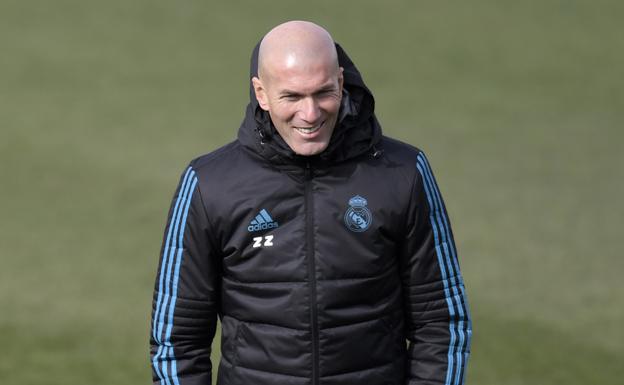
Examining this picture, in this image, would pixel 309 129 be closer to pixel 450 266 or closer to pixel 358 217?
pixel 358 217

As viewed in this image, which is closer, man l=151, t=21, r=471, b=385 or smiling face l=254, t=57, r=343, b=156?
smiling face l=254, t=57, r=343, b=156

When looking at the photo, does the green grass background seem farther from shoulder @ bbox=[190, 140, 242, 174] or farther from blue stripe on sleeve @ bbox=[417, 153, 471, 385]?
shoulder @ bbox=[190, 140, 242, 174]

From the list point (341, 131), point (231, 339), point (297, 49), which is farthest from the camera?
point (231, 339)

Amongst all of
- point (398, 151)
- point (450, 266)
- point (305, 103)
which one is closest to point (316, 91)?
point (305, 103)

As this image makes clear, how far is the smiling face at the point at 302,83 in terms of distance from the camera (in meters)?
3.38

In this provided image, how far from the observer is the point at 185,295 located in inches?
141

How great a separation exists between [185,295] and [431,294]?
645 mm

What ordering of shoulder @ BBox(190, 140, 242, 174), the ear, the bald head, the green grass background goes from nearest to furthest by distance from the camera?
the bald head → the ear → shoulder @ BBox(190, 140, 242, 174) → the green grass background

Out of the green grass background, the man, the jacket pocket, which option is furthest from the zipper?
the green grass background

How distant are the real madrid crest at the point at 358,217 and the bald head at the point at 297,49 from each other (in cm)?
36

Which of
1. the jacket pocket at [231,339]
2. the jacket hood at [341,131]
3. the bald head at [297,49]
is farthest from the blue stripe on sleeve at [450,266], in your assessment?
the jacket pocket at [231,339]

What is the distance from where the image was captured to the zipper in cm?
349

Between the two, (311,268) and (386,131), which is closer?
(311,268)
